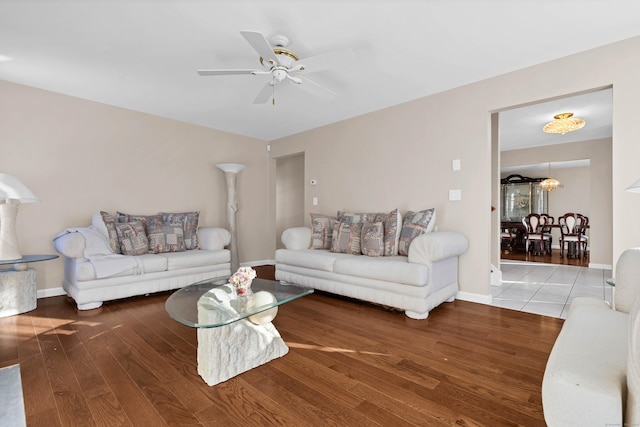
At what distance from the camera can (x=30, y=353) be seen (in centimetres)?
204

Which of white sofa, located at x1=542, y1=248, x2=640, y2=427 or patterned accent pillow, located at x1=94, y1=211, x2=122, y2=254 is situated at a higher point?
patterned accent pillow, located at x1=94, y1=211, x2=122, y2=254

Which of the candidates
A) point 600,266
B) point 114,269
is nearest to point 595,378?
point 114,269

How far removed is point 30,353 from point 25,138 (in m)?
2.58

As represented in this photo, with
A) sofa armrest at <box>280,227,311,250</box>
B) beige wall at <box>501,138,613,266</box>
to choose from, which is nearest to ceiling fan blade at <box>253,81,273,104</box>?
sofa armrest at <box>280,227,311,250</box>

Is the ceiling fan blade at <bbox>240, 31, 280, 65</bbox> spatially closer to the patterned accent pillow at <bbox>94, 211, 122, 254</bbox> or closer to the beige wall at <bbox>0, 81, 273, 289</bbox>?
the patterned accent pillow at <bbox>94, 211, 122, 254</bbox>

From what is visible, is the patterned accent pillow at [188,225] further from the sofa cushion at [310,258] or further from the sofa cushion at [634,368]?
the sofa cushion at [634,368]

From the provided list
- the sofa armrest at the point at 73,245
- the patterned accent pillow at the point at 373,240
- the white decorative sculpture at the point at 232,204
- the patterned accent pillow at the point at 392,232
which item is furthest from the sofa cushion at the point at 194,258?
the patterned accent pillow at the point at 392,232

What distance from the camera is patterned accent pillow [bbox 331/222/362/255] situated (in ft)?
11.7

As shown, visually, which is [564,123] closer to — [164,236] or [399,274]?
[399,274]

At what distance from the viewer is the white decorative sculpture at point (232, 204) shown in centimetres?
469

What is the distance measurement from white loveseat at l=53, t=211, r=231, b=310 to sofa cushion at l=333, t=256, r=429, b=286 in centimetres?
124

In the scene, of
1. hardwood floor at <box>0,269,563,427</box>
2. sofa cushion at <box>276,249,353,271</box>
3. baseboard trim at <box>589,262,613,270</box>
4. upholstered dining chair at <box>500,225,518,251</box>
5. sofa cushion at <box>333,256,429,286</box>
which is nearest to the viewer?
hardwood floor at <box>0,269,563,427</box>

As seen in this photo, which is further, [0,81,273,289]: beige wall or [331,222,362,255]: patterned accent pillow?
[331,222,362,255]: patterned accent pillow

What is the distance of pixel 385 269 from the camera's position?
2.88 metres
